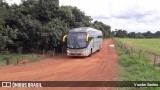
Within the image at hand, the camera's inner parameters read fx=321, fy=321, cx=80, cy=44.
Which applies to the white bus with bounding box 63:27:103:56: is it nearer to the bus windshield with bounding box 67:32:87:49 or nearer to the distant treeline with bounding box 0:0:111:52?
the bus windshield with bounding box 67:32:87:49

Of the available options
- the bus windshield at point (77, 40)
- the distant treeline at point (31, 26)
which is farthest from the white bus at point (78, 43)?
the distant treeline at point (31, 26)

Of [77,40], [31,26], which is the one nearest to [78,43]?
[77,40]

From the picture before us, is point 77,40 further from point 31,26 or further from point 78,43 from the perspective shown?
point 31,26

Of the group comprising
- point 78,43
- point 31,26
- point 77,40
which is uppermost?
point 31,26

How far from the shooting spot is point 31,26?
33.1 meters

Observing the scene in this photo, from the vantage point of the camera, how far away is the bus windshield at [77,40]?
33.3 m

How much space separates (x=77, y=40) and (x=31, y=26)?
16.2ft

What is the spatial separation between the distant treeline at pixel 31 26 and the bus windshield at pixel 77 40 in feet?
6.82

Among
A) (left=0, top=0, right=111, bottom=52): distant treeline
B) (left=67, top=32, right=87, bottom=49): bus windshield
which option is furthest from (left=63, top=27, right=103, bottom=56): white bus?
(left=0, top=0, right=111, bottom=52): distant treeline

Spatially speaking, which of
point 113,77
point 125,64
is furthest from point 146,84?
point 125,64

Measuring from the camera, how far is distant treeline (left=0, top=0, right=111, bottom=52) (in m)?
31.1

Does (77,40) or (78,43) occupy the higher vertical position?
(77,40)

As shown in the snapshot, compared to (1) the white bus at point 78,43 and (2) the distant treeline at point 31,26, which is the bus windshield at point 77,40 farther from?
(2) the distant treeline at point 31,26

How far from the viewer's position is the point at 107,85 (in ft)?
52.5
